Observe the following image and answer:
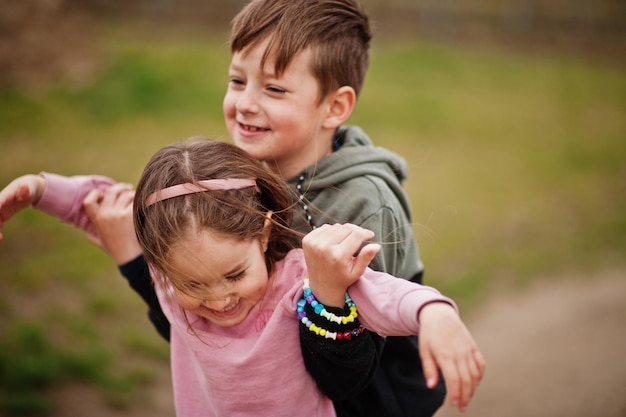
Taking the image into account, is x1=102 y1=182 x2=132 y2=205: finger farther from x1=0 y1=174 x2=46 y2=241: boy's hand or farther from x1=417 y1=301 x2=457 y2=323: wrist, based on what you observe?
x1=417 y1=301 x2=457 y2=323: wrist

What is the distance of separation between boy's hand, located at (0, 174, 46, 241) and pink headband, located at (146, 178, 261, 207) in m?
0.59

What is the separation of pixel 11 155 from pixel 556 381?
18.5 ft

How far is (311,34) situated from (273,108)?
0.28 metres

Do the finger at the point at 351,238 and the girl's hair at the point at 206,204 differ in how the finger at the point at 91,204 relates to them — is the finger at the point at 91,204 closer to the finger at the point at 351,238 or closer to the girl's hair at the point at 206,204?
the girl's hair at the point at 206,204

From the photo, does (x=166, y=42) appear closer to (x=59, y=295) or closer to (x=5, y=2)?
(x=5, y=2)

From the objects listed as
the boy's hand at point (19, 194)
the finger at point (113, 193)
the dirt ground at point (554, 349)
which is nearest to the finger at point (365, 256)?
the finger at point (113, 193)

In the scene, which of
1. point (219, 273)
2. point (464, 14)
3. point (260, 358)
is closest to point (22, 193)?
point (219, 273)

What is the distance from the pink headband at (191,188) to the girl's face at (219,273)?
0.12m

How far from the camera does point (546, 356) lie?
4.80m

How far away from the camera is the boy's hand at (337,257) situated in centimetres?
165

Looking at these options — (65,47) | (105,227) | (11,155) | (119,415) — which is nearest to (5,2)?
(65,47)

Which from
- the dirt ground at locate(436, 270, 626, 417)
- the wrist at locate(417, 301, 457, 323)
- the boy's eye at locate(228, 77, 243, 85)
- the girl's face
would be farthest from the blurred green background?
the wrist at locate(417, 301, 457, 323)

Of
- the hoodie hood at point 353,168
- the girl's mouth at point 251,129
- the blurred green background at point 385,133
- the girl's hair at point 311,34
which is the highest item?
the girl's hair at point 311,34

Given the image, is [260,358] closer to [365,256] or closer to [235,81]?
[365,256]
